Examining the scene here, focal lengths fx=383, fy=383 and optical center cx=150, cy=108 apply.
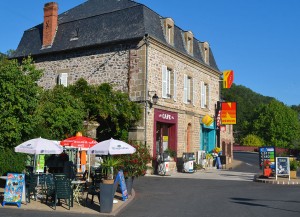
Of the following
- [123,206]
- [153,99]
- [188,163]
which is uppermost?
[153,99]

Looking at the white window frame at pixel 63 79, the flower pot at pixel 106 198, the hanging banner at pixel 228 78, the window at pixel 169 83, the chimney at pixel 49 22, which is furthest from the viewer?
the hanging banner at pixel 228 78

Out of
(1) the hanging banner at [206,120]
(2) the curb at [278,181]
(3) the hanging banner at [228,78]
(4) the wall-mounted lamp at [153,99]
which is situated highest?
(3) the hanging banner at [228,78]

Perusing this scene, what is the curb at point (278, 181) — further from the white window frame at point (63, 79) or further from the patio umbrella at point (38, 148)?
the white window frame at point (63, 79)

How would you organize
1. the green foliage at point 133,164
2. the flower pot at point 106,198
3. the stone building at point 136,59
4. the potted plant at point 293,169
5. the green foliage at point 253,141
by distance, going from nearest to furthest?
the flower pot at point 106,198
the green foliage at point 133,164
the potted plant at point 293,169
the stone building at point 136,59
the green foliage at point 253,141

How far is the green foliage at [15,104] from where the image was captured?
13.4 m

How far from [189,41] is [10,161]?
16087 millimetres

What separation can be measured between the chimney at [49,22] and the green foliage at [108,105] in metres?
5.91

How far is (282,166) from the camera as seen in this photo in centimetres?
1845

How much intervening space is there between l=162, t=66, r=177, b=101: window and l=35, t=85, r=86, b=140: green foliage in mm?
5996

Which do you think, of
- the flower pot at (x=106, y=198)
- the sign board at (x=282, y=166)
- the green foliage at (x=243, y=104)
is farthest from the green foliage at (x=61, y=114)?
the green foliage at (x=243, y=104)

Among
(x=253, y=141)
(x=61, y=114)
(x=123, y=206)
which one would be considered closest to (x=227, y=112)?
(x=61, y=114)

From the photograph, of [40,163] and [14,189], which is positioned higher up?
[40,163]

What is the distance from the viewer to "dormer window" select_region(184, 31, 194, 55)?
85.4 feet

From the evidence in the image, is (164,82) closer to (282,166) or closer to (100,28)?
(100,28)
